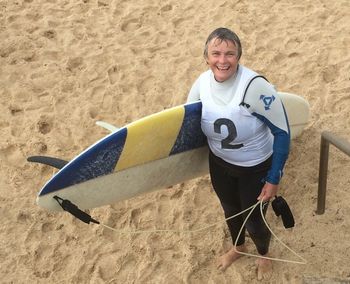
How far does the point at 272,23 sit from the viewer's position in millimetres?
5637

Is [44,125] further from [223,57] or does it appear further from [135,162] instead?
[223,57]

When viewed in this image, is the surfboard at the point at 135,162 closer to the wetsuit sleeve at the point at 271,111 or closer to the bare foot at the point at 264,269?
the wetsuit sleeve at the point at 271,111

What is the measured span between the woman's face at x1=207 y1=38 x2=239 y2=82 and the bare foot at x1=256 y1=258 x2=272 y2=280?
1451 millimetres


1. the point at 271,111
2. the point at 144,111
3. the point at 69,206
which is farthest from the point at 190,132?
Result: the point at 144,111

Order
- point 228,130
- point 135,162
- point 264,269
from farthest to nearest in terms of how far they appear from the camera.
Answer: point 264,269
point 135,162
point 228,130

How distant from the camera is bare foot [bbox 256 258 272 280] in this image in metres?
3.43

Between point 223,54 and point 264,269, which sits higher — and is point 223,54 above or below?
above

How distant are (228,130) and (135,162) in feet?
2.70

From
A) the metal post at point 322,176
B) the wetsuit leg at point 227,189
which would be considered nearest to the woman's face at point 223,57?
the wetsuit leg at point 227,189

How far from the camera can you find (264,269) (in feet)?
11.3

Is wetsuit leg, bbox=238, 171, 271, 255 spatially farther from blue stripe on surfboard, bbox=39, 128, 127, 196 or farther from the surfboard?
blue stripe on surfboard, bbox=39, 128, 127, 196

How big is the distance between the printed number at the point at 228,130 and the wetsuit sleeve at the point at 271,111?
0.40 feet

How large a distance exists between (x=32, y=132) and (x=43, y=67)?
984 millimetres

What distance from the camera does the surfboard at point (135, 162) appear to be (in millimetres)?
3059
